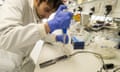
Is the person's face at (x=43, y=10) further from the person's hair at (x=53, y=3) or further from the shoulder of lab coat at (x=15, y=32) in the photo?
the shoulder of lab coat at (x=15, y=32)

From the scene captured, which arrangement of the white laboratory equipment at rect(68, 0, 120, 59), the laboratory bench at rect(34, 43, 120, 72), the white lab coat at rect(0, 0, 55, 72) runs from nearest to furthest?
1. the white lab coat at rect(0, 0, 55, 72)
2. the laboratory bench at rect(34, 43, 120, 72)
3. the white laboratory equipment at rect(68, 0, 120, 59)

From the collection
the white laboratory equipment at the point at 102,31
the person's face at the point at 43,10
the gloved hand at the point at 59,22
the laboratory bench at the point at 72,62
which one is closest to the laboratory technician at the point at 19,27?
the gloved hand at the point at 59,22

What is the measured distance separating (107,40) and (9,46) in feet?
3.26

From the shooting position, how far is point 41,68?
3.06 ft

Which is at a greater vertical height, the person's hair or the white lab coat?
the person's hair

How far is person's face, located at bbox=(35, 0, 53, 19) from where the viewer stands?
1015mm

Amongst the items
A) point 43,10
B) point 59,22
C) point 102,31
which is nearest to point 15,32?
point 59,22

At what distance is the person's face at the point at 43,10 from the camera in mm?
1015

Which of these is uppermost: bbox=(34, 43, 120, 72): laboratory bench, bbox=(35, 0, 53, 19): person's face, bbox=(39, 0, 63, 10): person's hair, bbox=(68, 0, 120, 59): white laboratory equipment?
bbox=(39, 0, 63, 10): person's hair

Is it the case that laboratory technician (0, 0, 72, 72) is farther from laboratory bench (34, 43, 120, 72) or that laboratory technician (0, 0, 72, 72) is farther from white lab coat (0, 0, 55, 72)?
laboratory bench (34, 43, 120, 72)

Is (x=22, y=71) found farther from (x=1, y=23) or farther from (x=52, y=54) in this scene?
(x=1, y=23)

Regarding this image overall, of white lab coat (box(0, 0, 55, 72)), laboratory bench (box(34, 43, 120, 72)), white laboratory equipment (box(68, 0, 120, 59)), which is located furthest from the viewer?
white laboratory equipment (box(68, 0, 120, 59))

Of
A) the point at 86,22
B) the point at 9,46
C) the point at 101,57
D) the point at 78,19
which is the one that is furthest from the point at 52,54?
the point at 78,19

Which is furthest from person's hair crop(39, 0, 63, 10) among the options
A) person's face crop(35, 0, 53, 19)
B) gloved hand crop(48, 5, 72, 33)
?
gloved hand crop(48, 5, 72, 33)
